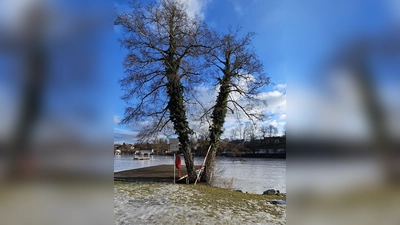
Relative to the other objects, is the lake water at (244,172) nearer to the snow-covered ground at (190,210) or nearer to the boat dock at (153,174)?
the boat dock at (153,174)

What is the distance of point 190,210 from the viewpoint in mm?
4023

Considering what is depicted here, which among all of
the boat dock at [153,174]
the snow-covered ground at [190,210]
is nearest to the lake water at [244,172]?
the boat dock at [153,174]

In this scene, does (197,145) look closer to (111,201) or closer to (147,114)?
(147,114)

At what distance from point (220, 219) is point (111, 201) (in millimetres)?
2827

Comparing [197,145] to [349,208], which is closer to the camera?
[349,208]

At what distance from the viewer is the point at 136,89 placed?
734 centimetres

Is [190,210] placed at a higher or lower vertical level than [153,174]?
higher

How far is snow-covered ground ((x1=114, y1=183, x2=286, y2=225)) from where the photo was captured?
3432mm

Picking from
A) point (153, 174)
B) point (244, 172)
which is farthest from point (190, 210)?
point (153, 174)

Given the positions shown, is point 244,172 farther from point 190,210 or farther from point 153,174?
point 190,210

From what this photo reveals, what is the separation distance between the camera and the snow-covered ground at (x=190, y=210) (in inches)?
135

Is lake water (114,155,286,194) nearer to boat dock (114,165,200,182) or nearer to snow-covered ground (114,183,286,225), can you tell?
boat dock (114,165,200,182)

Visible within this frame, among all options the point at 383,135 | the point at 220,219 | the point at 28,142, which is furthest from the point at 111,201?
the point at 220,219

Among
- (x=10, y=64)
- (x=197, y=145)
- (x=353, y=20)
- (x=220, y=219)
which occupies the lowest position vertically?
(x=220, y=219)
